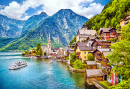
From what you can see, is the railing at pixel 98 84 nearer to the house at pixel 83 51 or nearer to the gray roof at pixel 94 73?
the gray roof at pixel 94 73

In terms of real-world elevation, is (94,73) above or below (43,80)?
above

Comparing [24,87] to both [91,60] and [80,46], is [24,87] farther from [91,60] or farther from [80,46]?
[80,46]

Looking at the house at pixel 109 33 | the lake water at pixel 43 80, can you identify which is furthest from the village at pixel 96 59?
the lake water at pixel 43 80

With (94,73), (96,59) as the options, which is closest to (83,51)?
(96,59)

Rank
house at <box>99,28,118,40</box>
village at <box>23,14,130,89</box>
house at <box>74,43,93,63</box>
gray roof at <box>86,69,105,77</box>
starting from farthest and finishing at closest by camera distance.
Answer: house at <box>99,28,118,40</box> → house at <box>74,43,93,63</box> → gray roof at <box>86,69,105,77</box> → village at <box>23,14,130,89</box>

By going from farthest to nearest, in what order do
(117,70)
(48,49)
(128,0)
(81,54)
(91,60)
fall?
(48,49) < (128,0) < (81,54) < (91,60) < (117,70)

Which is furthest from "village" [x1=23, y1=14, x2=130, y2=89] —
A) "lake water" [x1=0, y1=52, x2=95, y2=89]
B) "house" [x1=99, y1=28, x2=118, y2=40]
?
"lake water" [x1=0, y1=52, x2=95, y2=89]

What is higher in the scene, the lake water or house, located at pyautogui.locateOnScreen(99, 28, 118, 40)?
house, located at pyautogui.locateOnScreen(99, 28, 118, 40)

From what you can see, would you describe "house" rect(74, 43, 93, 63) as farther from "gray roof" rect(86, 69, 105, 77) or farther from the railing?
the railing

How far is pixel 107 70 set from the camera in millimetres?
32688

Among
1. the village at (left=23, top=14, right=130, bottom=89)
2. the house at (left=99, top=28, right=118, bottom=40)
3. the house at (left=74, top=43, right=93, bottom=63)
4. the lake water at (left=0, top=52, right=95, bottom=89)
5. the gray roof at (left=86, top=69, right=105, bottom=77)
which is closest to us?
the village at (left=23, top=14, right=130, bottom=89)

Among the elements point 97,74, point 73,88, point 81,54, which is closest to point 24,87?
point 73,88

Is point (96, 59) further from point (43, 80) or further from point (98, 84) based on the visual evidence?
point (43, 80)

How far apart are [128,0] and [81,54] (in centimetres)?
5836
